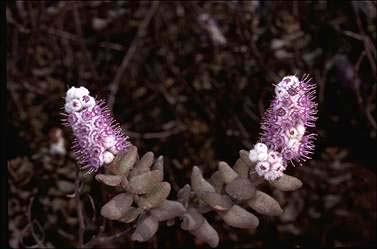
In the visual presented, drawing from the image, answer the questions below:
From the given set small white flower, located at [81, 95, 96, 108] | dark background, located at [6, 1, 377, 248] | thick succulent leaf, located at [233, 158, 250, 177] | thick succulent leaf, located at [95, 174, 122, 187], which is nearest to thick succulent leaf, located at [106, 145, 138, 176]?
thick succulent leaf, located at [95, 174, 122, 187]

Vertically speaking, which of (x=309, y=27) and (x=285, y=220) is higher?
(x=309, y=27)

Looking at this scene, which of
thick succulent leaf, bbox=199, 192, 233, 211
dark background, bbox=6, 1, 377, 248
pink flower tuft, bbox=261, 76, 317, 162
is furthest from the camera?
dark background, bbox=6, 1, 377, 248

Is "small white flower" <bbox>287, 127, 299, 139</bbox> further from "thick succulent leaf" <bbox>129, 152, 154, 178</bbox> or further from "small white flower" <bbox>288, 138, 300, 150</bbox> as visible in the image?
"thick succulent leaf" <bbox>129, 152, 154, 178</bbox>

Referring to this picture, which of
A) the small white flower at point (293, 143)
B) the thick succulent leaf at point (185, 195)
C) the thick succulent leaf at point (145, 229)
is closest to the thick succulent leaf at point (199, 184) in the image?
the thick succulent leaf at point (185, 195)

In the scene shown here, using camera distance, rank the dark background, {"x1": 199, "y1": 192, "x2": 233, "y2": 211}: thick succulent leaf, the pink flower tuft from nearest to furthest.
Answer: the pink flower tuft
{"x1": 199, "y1": 192, "x2": 233, "y2": 211}: thick succulent leaf
the dark background

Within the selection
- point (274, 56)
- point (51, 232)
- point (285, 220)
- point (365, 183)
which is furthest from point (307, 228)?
point (51, 232)

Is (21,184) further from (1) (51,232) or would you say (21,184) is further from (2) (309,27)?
(2) (309,27)

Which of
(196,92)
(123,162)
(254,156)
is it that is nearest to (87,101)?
(123,162)
